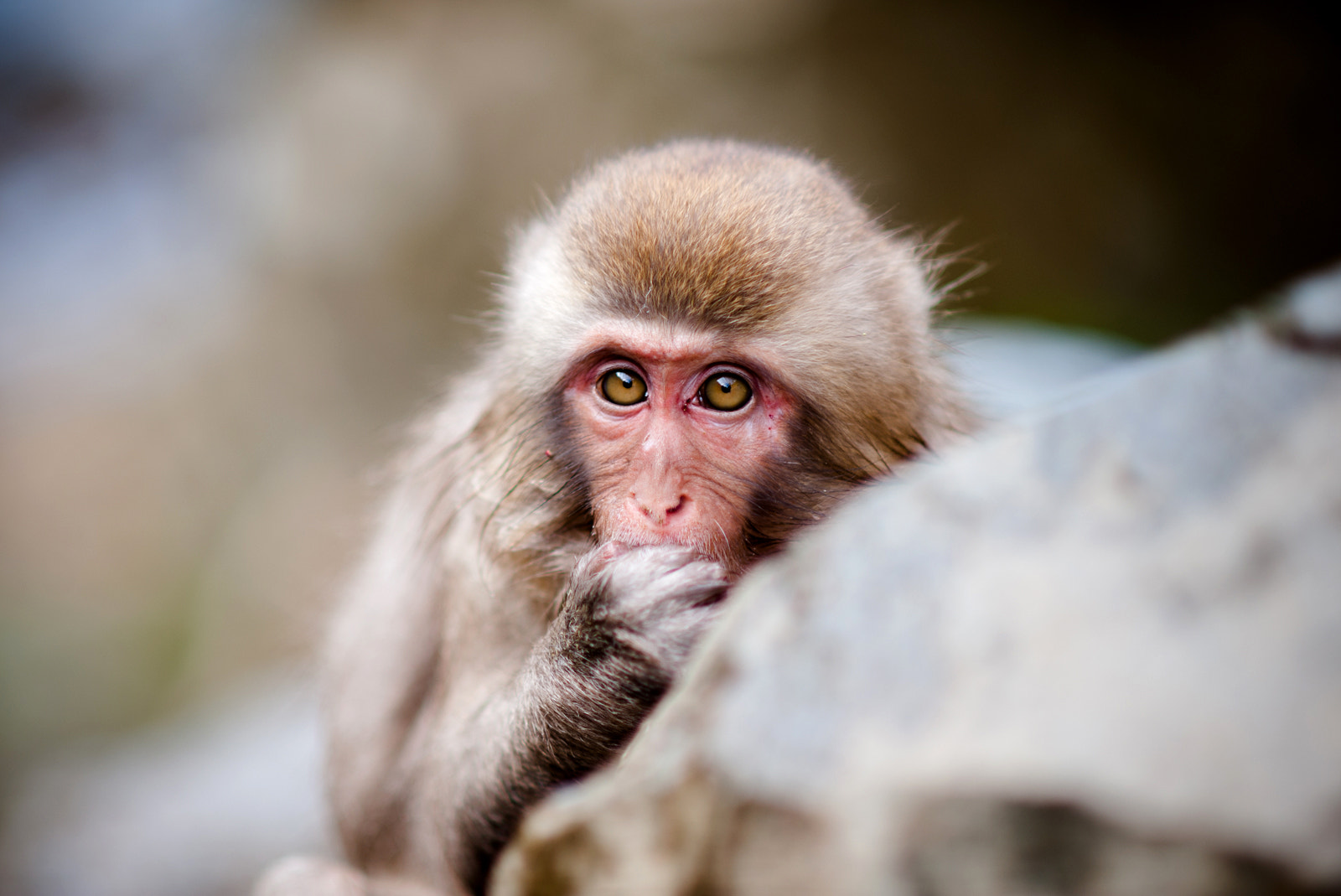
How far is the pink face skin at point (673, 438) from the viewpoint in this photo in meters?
2.05

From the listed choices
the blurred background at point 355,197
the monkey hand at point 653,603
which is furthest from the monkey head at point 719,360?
the blurred background at point 355,197

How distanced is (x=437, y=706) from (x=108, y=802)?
12.5 ft

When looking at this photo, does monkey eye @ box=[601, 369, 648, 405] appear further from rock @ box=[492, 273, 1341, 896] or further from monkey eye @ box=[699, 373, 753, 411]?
rock @ box=[492, 273, 1341, 896]

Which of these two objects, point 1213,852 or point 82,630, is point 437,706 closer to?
point 1213,852

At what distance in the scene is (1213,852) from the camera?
3.41 feet

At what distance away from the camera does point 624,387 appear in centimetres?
230

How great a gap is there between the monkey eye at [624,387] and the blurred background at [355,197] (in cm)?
548

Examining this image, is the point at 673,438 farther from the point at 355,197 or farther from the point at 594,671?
the point at 355,197

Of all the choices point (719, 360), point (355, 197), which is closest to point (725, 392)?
point (719, 360)

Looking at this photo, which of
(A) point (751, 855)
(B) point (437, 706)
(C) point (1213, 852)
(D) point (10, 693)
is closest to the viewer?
(C) point (1213, 852)

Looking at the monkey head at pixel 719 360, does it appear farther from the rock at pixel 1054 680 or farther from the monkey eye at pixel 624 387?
the rock at pixel 1054 680

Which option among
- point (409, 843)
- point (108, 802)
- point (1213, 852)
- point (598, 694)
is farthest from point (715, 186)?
point (108, 802)

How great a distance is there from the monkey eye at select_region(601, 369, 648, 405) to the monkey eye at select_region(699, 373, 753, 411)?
14cm

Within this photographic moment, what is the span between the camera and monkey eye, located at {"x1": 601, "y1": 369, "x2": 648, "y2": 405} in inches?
90.1
